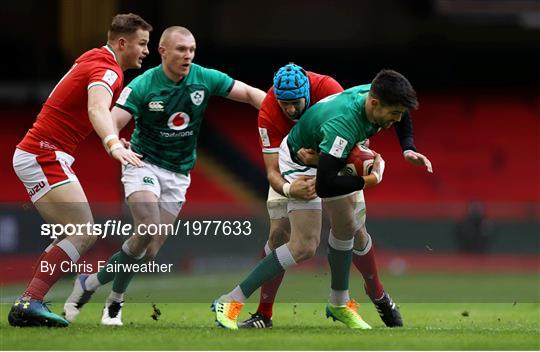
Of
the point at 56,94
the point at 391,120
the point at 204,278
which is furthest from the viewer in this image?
the point at 204,278

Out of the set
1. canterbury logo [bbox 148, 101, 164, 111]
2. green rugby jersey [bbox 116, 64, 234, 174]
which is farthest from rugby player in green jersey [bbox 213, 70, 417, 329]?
canterbury logo [bbox 148, 101, 164, 111]

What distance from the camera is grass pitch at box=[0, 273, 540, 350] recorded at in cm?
709

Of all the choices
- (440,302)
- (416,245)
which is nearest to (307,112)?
(440,302)

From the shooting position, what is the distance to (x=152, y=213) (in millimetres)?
8930

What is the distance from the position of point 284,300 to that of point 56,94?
2.37 m

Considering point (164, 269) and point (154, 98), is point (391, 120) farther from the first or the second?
point (164, 269)

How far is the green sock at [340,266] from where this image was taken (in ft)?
28.4

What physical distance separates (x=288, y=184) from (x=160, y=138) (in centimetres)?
143

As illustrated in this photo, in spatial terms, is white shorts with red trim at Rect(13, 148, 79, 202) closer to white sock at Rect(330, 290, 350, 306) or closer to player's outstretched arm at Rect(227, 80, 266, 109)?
player's outstretched arm at Rect(227, 80, 266, 109)

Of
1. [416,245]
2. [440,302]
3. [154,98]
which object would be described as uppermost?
[154,98]

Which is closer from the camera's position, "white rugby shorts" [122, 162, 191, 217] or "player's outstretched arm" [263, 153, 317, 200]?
"player's outstretched arm" [263, 153, 317, 200]

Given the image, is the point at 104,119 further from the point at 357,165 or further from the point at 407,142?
the point at 407,142

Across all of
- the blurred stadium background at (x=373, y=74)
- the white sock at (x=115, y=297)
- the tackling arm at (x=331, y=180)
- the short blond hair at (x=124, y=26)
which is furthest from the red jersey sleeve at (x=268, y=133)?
the blurred stadium background at (x=373, y=74)

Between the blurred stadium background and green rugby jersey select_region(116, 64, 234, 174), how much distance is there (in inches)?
489
